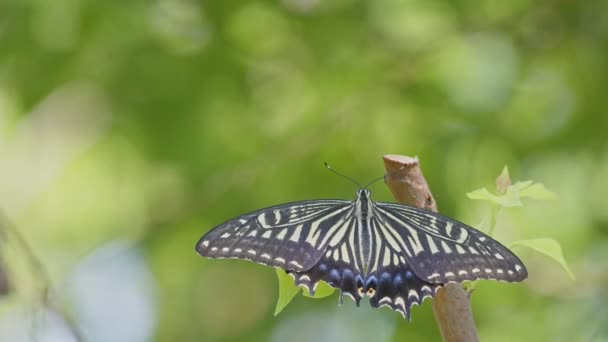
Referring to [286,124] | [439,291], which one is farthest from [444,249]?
[286,124]

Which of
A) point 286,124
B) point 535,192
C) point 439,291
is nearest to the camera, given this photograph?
point 439,291

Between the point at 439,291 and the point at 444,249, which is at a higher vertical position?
the point at 444,249

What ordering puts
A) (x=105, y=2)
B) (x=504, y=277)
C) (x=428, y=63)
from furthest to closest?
(x=428, y=63) < (x=105, y=2) < (x=504, y=277)

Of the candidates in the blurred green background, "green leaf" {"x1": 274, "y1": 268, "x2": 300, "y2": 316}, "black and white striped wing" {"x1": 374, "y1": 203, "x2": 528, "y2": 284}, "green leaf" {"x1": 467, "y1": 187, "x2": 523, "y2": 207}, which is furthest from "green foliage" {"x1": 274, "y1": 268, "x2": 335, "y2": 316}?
the blurred green background

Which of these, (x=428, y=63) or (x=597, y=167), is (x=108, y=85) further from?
(x=597, y=167)

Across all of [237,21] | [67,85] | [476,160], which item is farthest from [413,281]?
[67,85]

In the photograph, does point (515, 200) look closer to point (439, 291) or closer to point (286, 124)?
point (439, 291)

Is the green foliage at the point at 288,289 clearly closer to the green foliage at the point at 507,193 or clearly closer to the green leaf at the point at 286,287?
the green leaf at the point at 286,287
